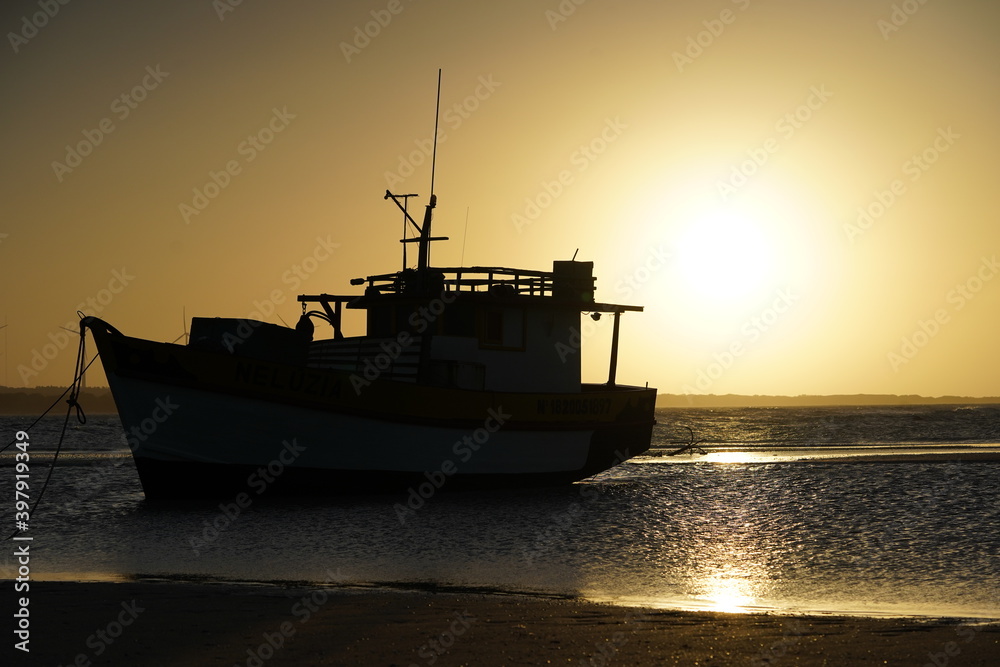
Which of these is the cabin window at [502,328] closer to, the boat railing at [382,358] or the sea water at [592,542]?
the boat railing at [382,358]

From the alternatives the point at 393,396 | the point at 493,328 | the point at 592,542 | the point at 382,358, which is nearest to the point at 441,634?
the point at 592,542

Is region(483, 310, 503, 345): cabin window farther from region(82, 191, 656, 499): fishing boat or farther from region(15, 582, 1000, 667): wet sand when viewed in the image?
region(15, 582, 1000, 667): wet sand

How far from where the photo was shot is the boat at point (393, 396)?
17.7 m

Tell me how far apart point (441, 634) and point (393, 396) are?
433 inches

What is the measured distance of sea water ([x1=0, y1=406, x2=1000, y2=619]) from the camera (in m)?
10.8

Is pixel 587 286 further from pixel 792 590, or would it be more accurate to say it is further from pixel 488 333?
pixel 792 590

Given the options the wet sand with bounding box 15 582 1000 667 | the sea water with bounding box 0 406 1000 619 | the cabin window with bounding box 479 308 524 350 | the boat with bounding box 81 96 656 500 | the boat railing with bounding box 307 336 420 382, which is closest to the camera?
the wet sand with bounding box 15 582 1000 667

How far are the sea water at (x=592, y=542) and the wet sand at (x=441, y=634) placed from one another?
4.09ft

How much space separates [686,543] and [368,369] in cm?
849

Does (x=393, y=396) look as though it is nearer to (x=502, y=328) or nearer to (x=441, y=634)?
(x=502, y=328)

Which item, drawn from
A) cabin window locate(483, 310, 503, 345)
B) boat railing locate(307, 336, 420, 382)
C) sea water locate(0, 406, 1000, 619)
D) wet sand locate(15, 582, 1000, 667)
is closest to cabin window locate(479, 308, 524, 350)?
cabin window locate(483, 310, 503, 345)

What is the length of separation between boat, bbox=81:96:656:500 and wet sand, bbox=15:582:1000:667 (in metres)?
8.42

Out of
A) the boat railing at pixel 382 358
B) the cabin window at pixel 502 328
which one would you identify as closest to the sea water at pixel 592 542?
the boat railing at pixel 382 358

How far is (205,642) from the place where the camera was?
7281mm
